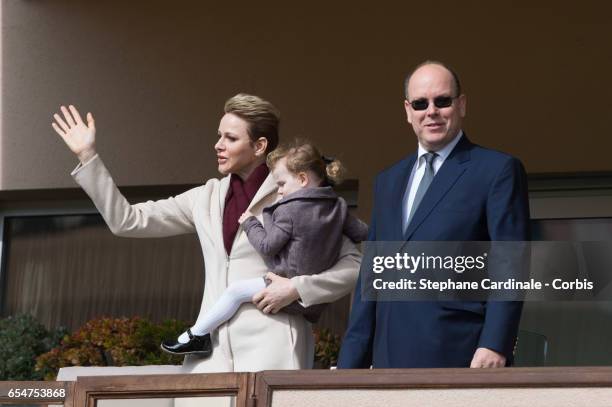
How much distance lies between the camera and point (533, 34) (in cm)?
779

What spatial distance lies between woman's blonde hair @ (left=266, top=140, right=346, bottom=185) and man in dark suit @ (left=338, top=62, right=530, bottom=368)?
51 cm

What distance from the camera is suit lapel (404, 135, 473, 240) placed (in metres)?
4.51

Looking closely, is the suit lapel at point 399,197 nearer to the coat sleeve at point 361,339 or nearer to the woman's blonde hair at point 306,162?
the coat sleeve at point 361,339

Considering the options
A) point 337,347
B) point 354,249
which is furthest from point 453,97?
point 337,347

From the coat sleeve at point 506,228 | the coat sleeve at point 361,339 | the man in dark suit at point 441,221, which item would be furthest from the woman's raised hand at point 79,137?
the coat sleeve at point 506,228

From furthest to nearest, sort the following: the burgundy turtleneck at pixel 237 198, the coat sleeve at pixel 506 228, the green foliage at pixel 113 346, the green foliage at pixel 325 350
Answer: the green foliage at pixel 113 346, the green foliage at pixel 325 350, the burgundy turtleneck at pixel 237 198, the coat sleeve at pixel 506 228

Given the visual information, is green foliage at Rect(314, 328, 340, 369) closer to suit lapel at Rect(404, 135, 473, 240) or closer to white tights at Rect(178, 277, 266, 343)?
white tights at Rect(178, 277, 266, 343)

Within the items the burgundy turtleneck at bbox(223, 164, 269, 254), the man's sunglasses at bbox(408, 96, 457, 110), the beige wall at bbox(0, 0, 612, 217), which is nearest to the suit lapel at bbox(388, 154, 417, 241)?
the man's sunglasses at bbox(408, 96, 457, 110)

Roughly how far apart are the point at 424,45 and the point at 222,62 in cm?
114

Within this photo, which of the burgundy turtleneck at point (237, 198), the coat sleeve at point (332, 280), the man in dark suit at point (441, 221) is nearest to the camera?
the man in dark suit at point (441, 221)

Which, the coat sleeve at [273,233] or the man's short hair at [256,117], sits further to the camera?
the man's short hair at [256,117]

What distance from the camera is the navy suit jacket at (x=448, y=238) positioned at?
4355 millimetres

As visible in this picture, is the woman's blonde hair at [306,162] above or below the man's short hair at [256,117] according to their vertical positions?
below

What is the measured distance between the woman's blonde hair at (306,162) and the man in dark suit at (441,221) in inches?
20.2
